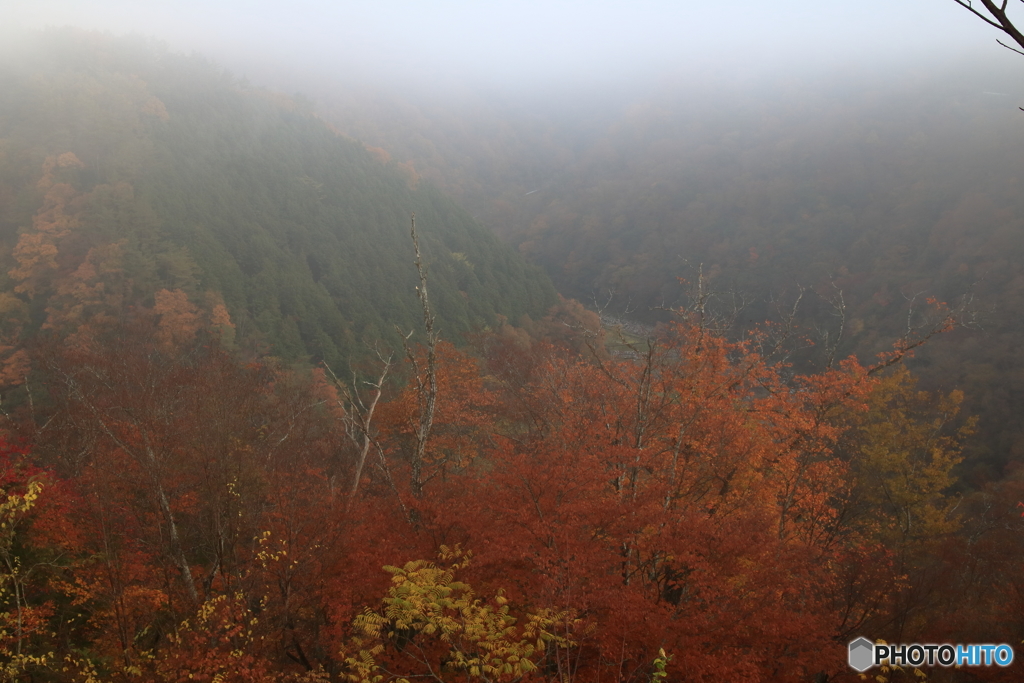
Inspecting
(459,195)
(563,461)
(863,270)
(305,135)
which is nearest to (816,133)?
(863,270)

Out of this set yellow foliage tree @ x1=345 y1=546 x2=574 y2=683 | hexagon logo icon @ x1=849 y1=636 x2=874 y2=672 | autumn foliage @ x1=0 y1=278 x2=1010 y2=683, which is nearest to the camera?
yellow foliage tree @ x1=345 y1=546 x2=574 y2=683

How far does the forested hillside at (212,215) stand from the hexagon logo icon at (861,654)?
41773mm

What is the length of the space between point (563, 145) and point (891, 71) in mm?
82138

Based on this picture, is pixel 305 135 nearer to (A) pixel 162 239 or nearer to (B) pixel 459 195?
(A) pixel 162 239

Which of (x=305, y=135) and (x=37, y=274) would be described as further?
(x=305, y=135)

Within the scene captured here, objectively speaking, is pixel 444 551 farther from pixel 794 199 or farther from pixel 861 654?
pixel 794 199

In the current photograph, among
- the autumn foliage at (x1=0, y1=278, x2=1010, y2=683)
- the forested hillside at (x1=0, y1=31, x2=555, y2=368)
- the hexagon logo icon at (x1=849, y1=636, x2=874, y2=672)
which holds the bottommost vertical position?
the hexagon logo icon at (x1=849, y1=636, x2=874, y2=672)

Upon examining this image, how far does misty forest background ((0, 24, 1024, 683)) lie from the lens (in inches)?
403

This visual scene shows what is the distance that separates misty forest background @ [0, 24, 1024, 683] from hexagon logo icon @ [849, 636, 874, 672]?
390 mm

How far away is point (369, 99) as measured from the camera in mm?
136625

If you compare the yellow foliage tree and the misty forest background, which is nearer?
the yellow foliage tree

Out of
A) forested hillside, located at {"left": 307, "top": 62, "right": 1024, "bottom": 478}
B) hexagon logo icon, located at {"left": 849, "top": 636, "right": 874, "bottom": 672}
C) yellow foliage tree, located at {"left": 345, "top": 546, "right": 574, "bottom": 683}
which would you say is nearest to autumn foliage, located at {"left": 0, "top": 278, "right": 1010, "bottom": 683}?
yellow foliage tree, located at {"left": 345, "top": 546, "right": 574, "bottom": 683}

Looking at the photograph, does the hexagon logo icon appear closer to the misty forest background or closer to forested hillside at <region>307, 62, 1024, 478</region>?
the misty forest background

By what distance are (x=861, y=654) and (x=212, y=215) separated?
58.5m
